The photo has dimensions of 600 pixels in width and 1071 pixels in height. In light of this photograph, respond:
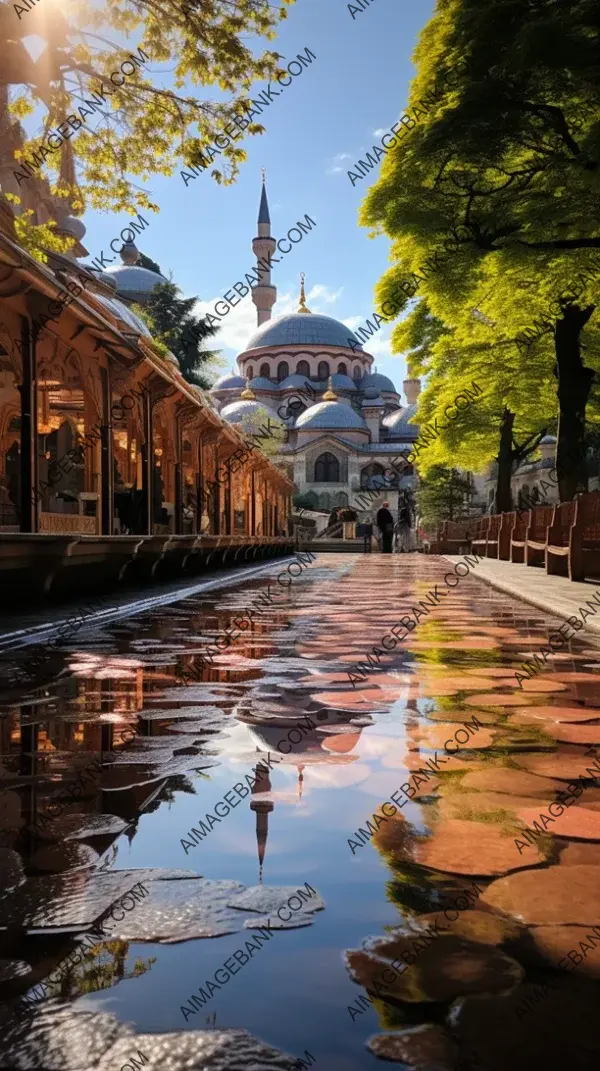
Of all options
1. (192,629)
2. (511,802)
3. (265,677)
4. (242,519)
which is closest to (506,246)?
(192,629)

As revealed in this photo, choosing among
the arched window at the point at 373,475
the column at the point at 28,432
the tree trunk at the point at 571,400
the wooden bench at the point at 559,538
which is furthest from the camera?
the arched window at the point at 373,475

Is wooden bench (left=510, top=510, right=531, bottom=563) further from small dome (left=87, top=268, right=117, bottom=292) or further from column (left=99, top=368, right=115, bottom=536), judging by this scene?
small dome (left=87, top=268, right=117, bottom=292)

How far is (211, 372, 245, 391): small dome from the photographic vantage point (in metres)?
91.3

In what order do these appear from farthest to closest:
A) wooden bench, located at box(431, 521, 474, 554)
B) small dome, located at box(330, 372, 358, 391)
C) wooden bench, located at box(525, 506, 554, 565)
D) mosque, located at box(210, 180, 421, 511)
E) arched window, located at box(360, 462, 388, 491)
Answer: small dome, located at box(330, 372, 358, 391)
arched window, located at box(360, 462, 388, 491)
mosque, located at box(210, 180, 421, 511)
wooden bench, located at box(431, 521, 474, 554)
wooden bench, located at box(525, 506, 554, 565)

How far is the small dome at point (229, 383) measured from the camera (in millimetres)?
91312

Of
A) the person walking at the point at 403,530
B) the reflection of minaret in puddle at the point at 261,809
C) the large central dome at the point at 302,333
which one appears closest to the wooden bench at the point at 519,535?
the reflection of minaret in puddle at the point at 261,809

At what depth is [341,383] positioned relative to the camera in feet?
297

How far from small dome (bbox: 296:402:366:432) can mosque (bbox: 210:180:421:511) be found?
10 cm

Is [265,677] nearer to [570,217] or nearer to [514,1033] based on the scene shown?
[514,1033]

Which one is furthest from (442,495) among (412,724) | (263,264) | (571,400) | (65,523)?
(263,264)

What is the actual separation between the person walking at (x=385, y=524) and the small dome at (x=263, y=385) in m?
52.5

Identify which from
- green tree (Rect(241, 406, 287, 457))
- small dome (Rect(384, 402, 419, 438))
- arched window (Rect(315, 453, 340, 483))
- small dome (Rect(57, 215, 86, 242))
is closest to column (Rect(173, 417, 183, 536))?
small dome (Rect(57, 215, 86, 242))

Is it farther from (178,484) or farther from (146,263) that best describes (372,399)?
(178,484)

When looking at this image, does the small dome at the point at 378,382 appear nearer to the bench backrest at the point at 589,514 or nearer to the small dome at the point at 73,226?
the small dome at the point at 73,226
